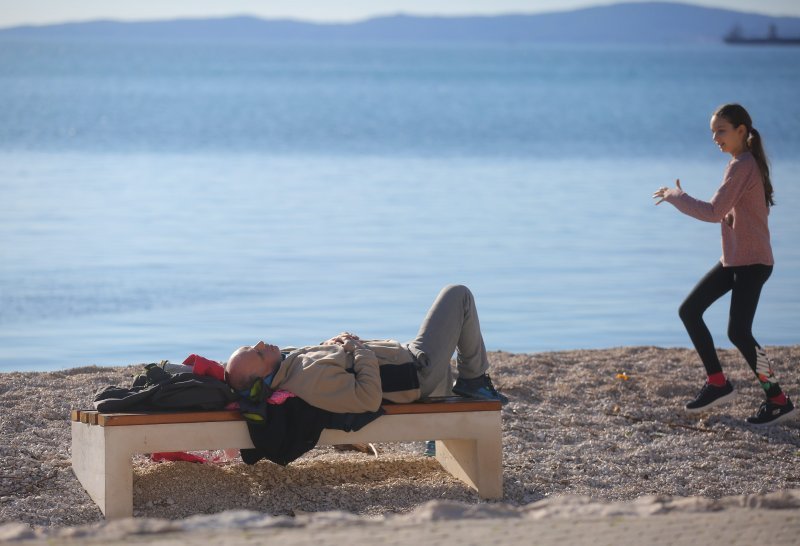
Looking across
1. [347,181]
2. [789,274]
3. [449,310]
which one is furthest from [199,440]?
[347,181]

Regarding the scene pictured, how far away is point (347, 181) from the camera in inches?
979

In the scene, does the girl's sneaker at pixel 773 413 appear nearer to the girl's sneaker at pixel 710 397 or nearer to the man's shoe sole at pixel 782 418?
the man's shoe sole at pixel 782 418

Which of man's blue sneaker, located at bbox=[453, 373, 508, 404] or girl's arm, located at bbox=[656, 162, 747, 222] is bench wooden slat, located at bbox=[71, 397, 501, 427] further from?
girl's arm, located at bbox=[656, 162, 747, 222]

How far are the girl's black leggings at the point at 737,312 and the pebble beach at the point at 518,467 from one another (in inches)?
14.9

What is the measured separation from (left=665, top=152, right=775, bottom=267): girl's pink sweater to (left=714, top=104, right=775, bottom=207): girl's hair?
0.12ft

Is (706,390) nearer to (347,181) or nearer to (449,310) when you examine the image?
(449,310)

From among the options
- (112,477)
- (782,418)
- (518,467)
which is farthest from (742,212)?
(112,477)

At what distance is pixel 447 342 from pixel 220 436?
1247mm

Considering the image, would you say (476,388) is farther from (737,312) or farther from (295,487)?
(737,312)

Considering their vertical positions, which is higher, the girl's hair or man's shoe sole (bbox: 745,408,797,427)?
the girl's hair

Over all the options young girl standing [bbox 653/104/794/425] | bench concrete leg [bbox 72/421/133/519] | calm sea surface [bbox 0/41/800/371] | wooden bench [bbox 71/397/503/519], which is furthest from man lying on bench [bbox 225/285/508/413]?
calm sea surface [bbox 0/41/800/371]

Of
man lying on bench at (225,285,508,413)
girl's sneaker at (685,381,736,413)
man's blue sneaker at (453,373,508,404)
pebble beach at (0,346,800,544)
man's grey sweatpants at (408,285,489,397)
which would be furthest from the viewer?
girl's sneaker at (685,381,736,413)

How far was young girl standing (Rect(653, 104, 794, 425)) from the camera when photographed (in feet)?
24.2

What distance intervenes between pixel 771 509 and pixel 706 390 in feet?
9.95
